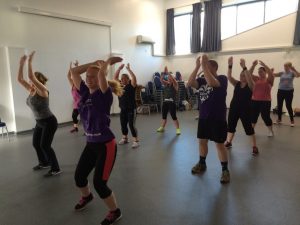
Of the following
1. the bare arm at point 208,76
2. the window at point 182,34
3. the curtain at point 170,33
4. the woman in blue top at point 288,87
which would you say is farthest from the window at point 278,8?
the bare arm at point 208,76

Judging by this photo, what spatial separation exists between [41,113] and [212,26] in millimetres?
8168

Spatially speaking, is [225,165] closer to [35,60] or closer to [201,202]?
[201,202]

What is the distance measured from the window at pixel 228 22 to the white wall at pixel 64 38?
2703mm

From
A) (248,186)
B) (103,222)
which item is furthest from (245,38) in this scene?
(103,222)

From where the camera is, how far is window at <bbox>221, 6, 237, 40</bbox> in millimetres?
9742

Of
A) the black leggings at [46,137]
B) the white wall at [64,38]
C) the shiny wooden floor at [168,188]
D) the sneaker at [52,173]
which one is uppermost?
the white wall at [64,38]

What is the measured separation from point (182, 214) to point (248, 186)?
42.8 inches

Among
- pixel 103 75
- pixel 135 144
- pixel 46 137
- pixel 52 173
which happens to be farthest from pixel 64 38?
pixel 103 75

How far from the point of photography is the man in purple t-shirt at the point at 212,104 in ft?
10.2

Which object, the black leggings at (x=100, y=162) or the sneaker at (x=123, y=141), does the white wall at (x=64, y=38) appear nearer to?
the sneaker at (x=123, y=141)

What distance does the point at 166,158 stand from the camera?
4.39 meters

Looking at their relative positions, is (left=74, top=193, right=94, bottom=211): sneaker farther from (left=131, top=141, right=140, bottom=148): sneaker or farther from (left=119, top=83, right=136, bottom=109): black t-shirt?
(left=119, top=83, right=136, bottom=109): black t-shirt

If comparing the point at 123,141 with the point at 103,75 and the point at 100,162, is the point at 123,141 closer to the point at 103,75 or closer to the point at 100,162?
the point at 100,162

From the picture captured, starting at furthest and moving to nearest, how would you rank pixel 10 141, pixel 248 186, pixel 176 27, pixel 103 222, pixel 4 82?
pixel 176 27 → pixel 4 82 → pixel 10 141 → pixel 248 186 → pixel 103 222
